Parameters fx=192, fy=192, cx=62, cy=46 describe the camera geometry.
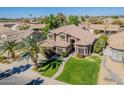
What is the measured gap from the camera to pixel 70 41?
4744cm

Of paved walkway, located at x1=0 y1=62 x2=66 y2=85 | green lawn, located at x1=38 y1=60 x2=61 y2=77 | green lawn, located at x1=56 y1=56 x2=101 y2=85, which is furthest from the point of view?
green lawn, located at x1=38 y1=60 x2=61 y2=77

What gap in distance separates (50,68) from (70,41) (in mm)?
12427

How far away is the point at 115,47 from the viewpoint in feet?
130

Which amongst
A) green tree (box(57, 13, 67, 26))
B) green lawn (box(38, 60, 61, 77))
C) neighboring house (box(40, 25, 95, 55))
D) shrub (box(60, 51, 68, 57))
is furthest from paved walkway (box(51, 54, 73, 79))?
green tree (box(57, 13, 67, 26))

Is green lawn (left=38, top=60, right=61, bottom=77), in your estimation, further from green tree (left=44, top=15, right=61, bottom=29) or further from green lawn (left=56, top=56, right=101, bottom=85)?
green tree (left=44, top=15, right=61, bottom=29)

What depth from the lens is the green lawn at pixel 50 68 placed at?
34.8 metres

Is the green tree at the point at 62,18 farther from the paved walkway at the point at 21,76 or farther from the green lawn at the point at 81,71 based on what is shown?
the paved walkway at the point at 21,76

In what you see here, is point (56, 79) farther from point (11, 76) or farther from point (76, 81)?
point (11, 76)

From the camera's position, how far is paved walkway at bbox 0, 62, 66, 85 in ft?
103

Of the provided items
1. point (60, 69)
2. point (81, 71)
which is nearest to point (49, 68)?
point (60, 69)

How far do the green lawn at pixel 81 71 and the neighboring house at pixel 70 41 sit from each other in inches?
122

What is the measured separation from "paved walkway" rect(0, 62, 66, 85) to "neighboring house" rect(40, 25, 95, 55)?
8167 millimetres

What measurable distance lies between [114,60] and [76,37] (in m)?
11.1
